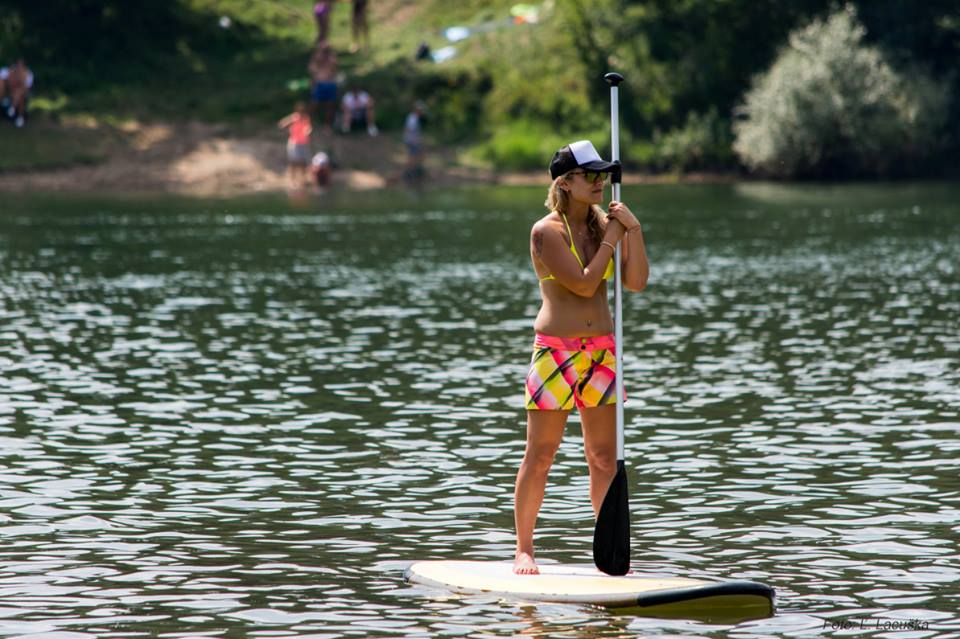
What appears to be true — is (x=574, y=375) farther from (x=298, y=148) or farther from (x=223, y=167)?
(x=223, y=167)

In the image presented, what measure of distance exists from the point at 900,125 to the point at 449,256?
3145 cm

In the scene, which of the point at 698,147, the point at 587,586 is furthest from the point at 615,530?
the point at 698,147

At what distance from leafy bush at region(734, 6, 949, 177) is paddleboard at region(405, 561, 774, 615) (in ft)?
176

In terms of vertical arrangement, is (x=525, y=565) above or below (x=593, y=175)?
below

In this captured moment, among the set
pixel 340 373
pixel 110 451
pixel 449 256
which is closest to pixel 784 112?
pixel 449 256

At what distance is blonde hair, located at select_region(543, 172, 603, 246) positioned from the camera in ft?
35.8

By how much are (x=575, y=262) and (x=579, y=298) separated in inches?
10.0

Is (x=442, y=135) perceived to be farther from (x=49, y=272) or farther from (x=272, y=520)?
(x=272, y=520)

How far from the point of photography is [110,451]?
16172 mm

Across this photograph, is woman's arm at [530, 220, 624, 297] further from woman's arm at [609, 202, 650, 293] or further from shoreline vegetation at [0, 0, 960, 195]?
shoreline vegetation at [0, 0, 960, 195]

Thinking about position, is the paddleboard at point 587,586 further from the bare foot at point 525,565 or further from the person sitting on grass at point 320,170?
the person sitting on grass at point 320,170

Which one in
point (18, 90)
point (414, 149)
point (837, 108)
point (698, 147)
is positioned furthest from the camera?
point (698, 147)

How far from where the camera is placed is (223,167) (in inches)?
2571

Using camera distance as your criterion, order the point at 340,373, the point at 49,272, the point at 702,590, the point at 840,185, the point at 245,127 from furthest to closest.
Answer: the point at 245,127, the point at 840,185, the point at 49,272, the point at 340,373, the point at 702,590
